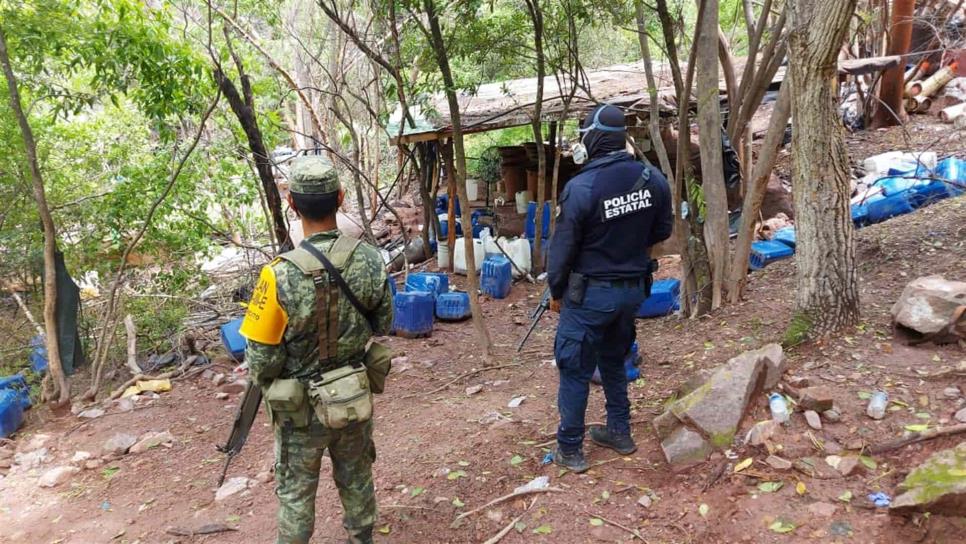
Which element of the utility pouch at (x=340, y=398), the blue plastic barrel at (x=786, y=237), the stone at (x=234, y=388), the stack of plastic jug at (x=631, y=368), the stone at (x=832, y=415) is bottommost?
the stone at (x=234, y=388)

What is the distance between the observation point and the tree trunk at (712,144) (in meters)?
5.12

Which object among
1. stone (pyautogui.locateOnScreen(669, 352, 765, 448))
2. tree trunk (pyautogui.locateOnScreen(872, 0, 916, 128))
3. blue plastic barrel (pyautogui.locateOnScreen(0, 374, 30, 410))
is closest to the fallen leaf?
stone (pyautogui.locateOnScreen(669, 352, 765, 448))

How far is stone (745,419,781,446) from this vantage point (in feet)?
9.91

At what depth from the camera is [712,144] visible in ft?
17.2

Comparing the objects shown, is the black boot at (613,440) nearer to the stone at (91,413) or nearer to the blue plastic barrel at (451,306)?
the blue plastic barrel at (451,306)

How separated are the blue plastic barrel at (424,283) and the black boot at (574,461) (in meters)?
4.34

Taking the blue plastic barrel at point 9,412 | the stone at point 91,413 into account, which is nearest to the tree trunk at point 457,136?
the stone at point 91,413

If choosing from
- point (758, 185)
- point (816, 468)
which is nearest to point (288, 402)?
point (816, 468)

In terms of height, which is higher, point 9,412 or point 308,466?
point 308,466

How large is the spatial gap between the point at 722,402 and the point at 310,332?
208 centimetres

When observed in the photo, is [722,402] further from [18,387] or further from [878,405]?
[18,387]

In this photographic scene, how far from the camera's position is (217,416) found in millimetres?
5113

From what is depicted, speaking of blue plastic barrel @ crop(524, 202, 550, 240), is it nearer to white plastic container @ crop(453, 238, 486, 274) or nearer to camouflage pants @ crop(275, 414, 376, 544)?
white plastic container @ crop(453, 238, 486, 274)

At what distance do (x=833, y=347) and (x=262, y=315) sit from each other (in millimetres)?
3187
